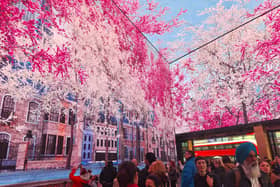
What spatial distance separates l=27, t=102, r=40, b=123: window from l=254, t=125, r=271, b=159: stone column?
7.20m

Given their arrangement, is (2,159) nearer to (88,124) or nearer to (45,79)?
(45,79)

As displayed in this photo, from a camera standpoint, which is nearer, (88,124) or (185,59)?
(88,124)

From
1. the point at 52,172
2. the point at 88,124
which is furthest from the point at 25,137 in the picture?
the point at 88,124

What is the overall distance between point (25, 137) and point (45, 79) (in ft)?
3.27

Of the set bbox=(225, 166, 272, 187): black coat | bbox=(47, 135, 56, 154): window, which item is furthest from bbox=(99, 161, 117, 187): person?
bbox=(225, 166, 272, 187): black coat

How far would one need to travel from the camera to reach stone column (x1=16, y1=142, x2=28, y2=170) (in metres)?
2.55

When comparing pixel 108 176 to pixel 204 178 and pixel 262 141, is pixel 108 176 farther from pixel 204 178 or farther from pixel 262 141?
pixel 262 141

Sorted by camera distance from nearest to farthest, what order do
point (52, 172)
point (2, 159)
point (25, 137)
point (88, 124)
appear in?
1. point (2, 159)
2. point (25, 137)
3. point (52, 172)
4. point (88, 124)

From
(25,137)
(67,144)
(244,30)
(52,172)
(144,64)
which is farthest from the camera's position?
(244,30)

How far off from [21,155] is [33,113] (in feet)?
2.09

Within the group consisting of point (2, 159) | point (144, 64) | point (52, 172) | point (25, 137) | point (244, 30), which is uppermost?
point (244, 30)

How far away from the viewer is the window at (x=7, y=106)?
97.8 inches

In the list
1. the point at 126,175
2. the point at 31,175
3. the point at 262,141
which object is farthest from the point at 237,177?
the point at 262,141

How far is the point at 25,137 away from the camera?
105 inches
